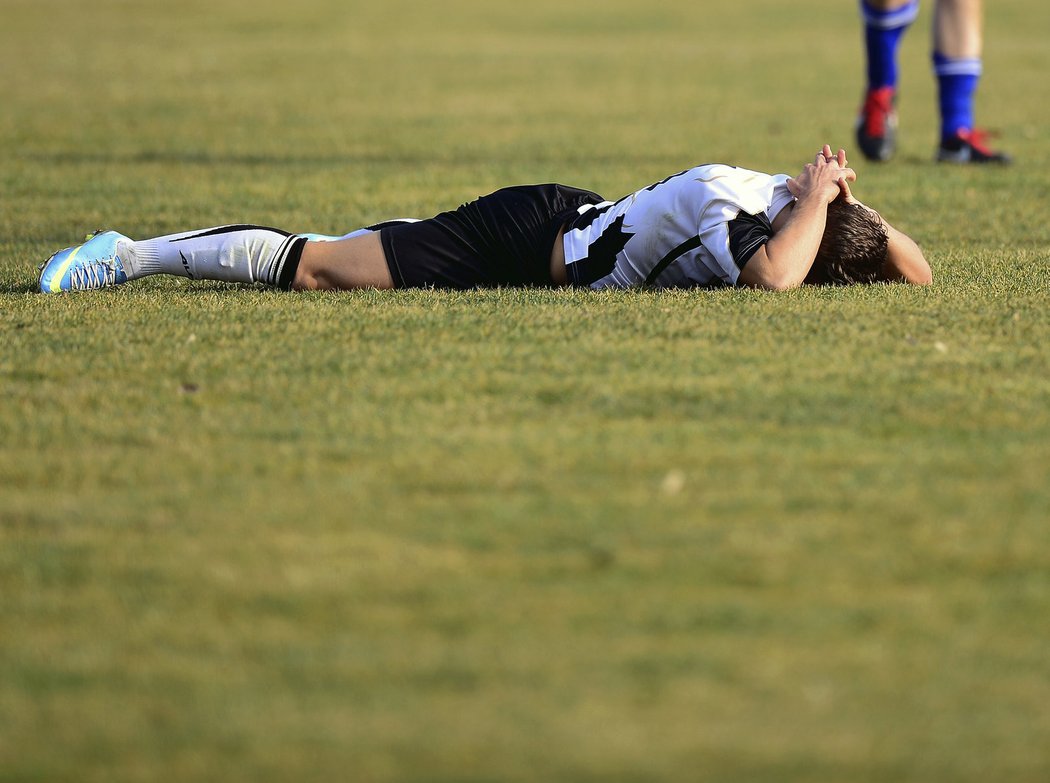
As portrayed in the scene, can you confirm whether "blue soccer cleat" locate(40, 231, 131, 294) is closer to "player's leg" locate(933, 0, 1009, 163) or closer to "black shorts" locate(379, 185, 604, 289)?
"black shorts" locate(379, 185, 604, 289)

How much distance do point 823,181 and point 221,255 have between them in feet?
6.27

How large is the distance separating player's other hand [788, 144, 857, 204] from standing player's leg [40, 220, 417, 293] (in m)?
1.34

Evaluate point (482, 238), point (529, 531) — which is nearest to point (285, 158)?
point (482, 238)

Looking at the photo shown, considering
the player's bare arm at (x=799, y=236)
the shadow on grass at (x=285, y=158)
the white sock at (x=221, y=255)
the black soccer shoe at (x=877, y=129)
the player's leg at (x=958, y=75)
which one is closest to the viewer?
the player's bare arm at (x=799, y=236)

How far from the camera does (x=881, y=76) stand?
9086mm

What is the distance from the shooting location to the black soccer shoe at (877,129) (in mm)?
8867

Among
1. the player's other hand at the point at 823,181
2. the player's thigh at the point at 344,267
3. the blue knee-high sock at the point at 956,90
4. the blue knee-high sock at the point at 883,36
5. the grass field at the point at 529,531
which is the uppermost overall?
the blue knee-high sock at the point at 883,36

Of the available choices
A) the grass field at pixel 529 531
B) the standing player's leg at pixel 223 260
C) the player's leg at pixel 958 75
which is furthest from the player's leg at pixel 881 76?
the standing player's leg at pixel 223 260

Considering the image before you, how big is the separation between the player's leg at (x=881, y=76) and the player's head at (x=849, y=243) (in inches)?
173

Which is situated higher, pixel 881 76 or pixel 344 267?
pixel 881 76

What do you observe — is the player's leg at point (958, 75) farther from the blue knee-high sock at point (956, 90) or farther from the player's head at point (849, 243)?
the player's head at point (849, 243)

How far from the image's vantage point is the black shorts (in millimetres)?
4773

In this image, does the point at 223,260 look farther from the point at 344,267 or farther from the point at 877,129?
the point at 877,129

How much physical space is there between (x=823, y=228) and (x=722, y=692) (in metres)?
2.53
